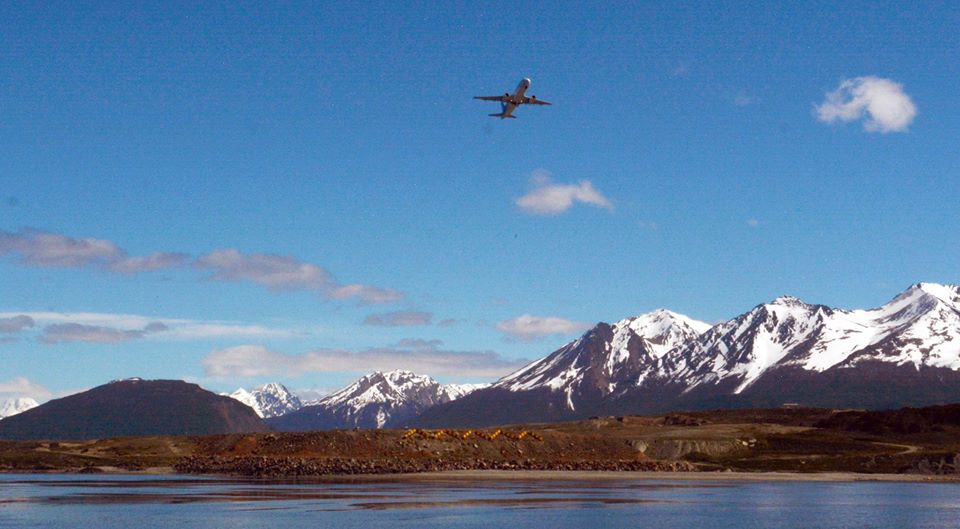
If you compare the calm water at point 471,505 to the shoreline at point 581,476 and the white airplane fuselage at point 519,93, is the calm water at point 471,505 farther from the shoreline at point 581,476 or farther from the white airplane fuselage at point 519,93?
the white airplane fuselage at point 519,93

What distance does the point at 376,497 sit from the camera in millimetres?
109375

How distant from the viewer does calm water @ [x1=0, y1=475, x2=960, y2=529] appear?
85.2m

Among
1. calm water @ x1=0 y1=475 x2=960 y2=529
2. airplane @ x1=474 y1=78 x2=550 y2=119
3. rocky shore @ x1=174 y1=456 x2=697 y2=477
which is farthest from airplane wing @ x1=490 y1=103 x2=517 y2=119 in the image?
rocky shore @ x1=174 y1=456 x2=697 y2=477

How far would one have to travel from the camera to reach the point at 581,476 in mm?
156500

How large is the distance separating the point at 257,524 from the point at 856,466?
414ft

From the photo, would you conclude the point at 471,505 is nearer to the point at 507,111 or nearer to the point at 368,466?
the point at 507,111

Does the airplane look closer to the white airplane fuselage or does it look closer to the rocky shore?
the white airplane fuselage

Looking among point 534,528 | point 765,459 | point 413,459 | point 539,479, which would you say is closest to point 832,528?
point 534,528

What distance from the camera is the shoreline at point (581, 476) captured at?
149 m

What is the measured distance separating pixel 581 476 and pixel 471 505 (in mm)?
57369

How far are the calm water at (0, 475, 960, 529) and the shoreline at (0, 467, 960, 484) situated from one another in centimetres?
1006

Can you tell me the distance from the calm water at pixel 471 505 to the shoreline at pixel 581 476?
33.0ft

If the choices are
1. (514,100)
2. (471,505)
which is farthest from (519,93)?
(471,505)

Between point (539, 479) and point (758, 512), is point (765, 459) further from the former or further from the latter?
point (758, 512)
